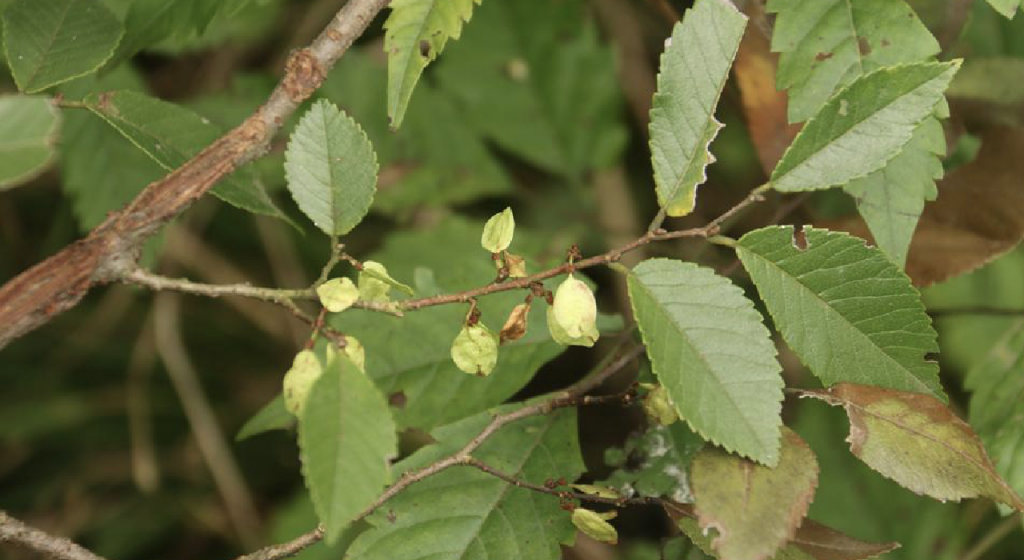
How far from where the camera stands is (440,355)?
1581 millimetres

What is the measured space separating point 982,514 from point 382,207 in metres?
1.57

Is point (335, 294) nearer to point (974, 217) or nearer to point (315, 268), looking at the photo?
point (974, 217)

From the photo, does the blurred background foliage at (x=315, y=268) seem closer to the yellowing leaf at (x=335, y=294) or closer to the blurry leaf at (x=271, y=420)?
the blurry leaf at (x=271, y=420)

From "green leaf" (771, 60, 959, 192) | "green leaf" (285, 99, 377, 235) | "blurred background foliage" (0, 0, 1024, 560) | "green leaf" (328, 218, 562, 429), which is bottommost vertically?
"blurred background foliage" (0, 0, 1024, 560)

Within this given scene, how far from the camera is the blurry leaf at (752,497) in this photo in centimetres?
110

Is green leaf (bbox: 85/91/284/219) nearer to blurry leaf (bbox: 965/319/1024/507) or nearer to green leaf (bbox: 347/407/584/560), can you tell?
green leaf (bbox: 347/407/584/560)

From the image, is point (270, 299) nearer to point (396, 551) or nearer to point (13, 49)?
point (396, 551)

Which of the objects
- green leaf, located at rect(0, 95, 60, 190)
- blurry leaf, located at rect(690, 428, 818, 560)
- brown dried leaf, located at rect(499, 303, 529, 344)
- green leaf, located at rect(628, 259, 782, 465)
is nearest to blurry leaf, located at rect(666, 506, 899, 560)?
blurry leaf, located at rect(690, 428, 818, 560)

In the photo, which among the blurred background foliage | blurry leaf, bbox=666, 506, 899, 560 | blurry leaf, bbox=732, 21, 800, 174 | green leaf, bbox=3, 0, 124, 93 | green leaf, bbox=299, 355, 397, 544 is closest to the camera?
green leaf, bbox=299, 355, 397, 544

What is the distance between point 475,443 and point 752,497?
367 mm

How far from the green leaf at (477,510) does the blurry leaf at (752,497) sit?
9.2 inches

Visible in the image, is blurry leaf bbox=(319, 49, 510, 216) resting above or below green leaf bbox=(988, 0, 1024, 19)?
below

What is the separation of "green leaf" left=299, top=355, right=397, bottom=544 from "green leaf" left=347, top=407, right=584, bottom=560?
348 mm

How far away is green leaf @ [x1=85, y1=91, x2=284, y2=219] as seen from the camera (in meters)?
1.30
